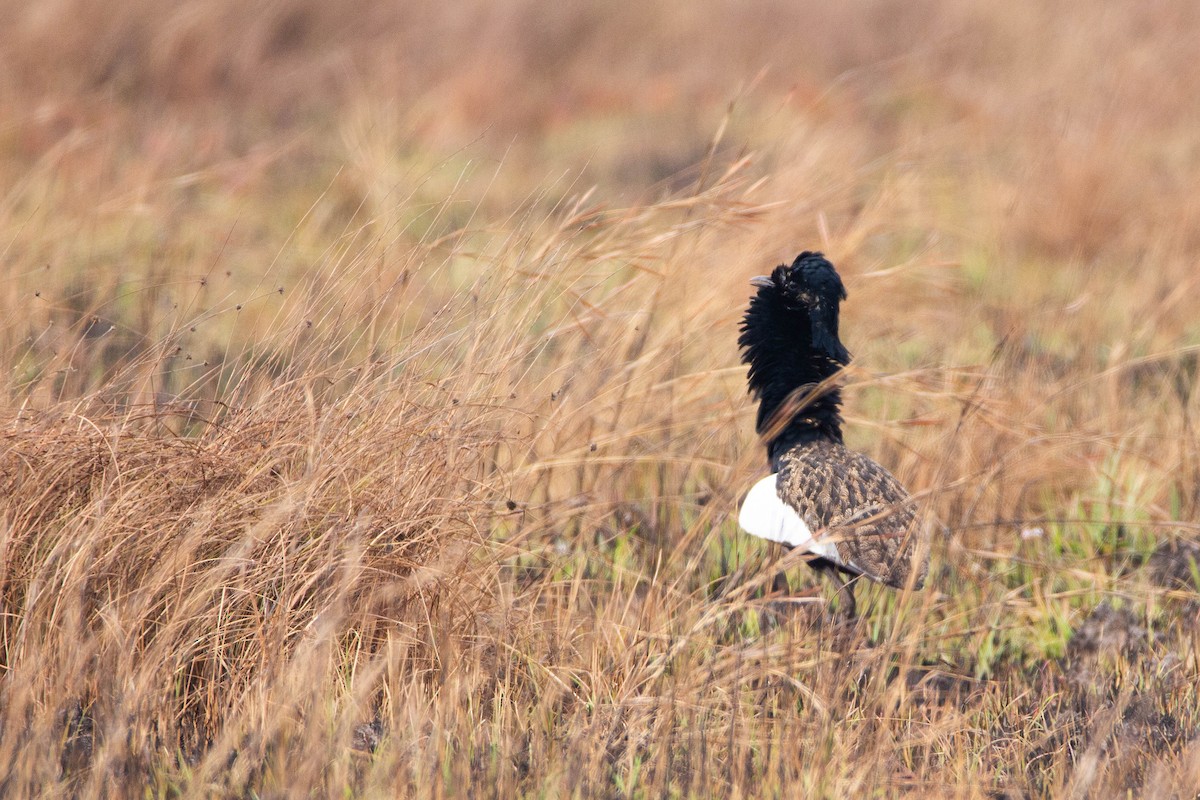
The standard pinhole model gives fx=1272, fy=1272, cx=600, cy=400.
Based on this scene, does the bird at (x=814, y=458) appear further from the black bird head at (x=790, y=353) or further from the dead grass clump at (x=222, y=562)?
the dead grass clump at (x=222, y=562)

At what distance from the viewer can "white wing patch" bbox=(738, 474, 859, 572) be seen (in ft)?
10.3

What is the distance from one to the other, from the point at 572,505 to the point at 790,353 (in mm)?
778

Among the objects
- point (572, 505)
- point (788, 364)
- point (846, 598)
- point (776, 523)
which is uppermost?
point (788, 364)

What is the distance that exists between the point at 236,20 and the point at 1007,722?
841 centimetres

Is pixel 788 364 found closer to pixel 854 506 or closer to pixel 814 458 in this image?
pixel 814 458

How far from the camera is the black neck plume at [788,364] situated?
134 inches

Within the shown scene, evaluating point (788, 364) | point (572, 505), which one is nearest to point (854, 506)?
point (788, 364)

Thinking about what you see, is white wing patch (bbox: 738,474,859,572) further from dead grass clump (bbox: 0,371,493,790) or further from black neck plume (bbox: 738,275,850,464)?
dead grass clump (bbox: 0,371,493,790)

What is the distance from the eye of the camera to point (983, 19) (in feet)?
38.4

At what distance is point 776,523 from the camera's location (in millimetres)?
3201

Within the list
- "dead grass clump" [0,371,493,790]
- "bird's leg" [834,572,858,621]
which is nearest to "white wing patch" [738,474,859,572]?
"bird's leg" [834,572,858,621]

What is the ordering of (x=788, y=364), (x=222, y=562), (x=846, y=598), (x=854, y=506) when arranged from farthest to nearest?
(x=788, y=364) → (x=846, y=598) → (x=854, y=506) → (x=222, y=562)

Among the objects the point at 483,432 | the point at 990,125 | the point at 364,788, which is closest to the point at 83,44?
the point at 990,125

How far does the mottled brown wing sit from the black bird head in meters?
0.08
